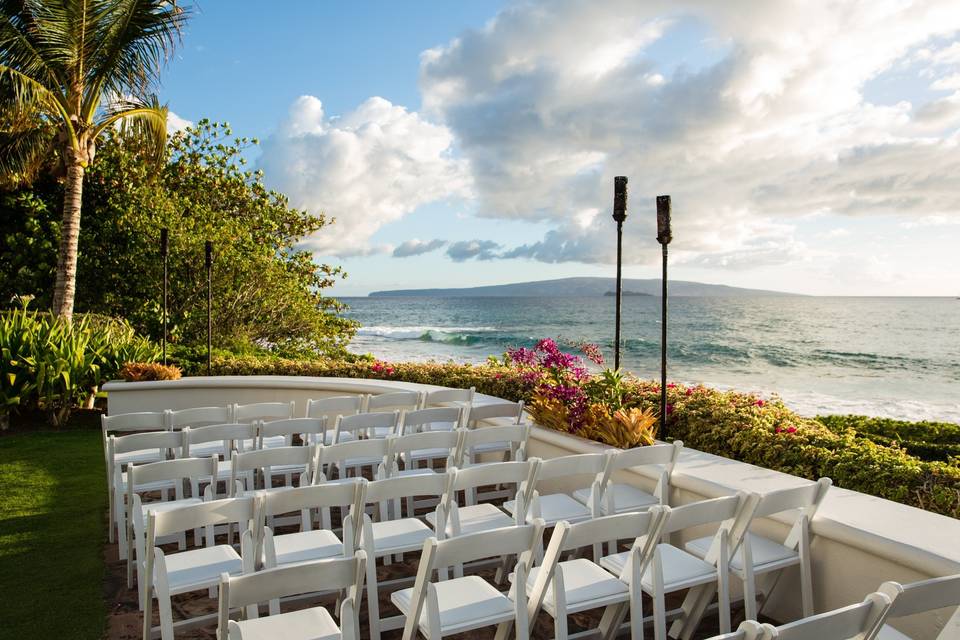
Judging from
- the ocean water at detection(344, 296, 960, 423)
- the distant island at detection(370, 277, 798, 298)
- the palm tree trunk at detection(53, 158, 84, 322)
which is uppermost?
the distant island at detection(370, 277, 798, 298)

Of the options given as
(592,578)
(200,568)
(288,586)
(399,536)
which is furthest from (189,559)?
(592,578)

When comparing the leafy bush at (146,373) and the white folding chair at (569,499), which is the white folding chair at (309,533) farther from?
the leafy bush at (146,373)

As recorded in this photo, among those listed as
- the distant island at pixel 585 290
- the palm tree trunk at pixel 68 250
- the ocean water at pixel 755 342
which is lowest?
the ocean water at pixel 755 342

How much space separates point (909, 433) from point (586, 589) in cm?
557

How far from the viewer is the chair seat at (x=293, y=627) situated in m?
2.32

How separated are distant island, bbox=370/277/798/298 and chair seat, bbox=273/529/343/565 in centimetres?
7659

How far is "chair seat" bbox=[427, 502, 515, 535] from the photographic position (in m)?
3.69

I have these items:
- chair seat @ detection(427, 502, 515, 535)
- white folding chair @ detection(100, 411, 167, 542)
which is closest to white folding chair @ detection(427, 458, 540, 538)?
chair seat @ detection(427, 502, 515, 535)

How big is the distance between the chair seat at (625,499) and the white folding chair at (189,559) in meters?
2.06

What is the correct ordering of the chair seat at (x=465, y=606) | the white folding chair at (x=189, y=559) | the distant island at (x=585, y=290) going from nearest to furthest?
the chair seat at (x=465, y=606), the white folding chair at (x=189, y=559), the distant island at (x=585, y=290)

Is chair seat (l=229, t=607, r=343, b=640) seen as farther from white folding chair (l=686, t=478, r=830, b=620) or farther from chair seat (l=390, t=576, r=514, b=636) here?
white folding chair (l=686, t=478, r=830, b=620)

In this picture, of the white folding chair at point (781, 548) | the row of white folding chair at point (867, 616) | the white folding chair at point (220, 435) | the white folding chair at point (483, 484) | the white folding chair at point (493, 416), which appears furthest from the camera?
the white folding chair at point (493, 416)

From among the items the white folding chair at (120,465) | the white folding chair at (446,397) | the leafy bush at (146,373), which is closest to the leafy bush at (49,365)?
the leafy bush at (146,373)

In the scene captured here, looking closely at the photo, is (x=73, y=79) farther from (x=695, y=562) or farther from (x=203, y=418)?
(x=695, y=562)
